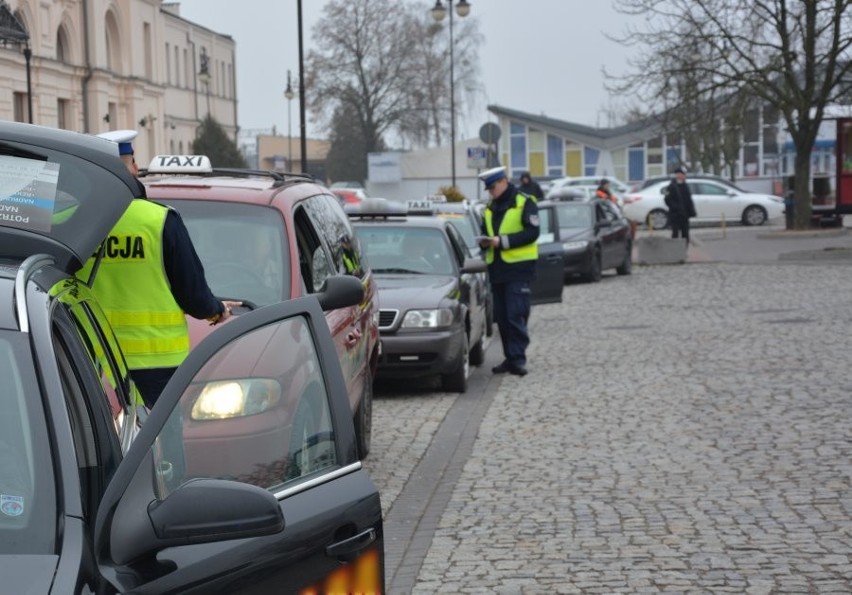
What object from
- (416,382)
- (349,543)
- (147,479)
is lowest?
(416,382)

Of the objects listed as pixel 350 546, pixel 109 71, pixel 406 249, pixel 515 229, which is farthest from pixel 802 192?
pixel 109 71

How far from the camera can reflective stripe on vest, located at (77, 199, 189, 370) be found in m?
5.42

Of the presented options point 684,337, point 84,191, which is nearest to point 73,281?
point 84,191

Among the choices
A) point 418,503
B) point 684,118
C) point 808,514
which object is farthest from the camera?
point 684,118

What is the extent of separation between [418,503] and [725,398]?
4.08m

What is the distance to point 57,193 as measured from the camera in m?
4.10

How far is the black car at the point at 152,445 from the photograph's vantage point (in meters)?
2.89

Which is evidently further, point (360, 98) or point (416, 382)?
point (360, 98)

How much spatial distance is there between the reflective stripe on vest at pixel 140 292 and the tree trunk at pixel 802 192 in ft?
98.9

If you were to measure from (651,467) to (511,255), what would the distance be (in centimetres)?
509

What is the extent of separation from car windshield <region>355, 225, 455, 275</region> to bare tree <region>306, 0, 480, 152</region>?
→ 248 feet

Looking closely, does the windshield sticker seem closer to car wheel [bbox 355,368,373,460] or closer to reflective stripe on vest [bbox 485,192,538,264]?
car wheel [bbox 355,368,373,460]

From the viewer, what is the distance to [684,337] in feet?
54.6

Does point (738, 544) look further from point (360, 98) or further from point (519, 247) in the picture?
point (360, 98)
